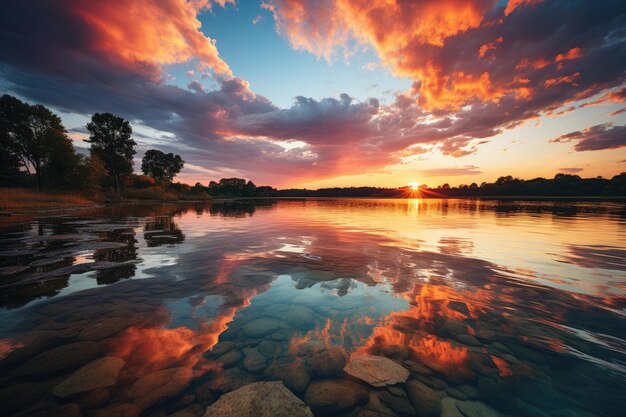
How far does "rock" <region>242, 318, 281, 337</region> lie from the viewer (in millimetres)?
5109

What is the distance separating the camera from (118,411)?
120 inches

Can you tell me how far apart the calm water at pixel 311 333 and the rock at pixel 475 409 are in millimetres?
17

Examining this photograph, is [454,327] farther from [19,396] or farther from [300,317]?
[19,396]

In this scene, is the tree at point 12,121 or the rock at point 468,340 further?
the tree at point 12,121

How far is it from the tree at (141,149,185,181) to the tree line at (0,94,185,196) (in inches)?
1765

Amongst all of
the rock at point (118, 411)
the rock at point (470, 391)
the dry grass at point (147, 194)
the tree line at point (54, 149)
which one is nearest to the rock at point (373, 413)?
→ the rock at point (470, 391)

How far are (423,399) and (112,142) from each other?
77.6 meters

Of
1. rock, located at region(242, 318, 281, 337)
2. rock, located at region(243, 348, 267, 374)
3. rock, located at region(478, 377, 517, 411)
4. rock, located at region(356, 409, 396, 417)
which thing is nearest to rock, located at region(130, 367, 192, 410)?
rock, located at region(243, 348, 267, 374)

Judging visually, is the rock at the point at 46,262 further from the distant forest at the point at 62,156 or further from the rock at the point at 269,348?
the distant forest at the point at 62,156

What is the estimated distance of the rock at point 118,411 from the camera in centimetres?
300

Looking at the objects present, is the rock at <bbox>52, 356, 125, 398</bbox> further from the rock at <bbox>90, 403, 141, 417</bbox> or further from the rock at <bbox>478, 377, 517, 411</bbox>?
the rock at <bbox>478, 377, 517, 411</bbox>

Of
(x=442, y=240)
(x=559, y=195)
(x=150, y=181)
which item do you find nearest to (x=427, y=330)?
(x=442, y=240)

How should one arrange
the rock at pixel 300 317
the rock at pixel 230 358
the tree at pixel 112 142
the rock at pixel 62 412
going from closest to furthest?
the rock at pixel 62 412 → the rock at pixel 230 358 → the rock at pixel 300 317 → the tree at pixel 112 142

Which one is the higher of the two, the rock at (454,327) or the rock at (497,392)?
the rock at (454,327)
